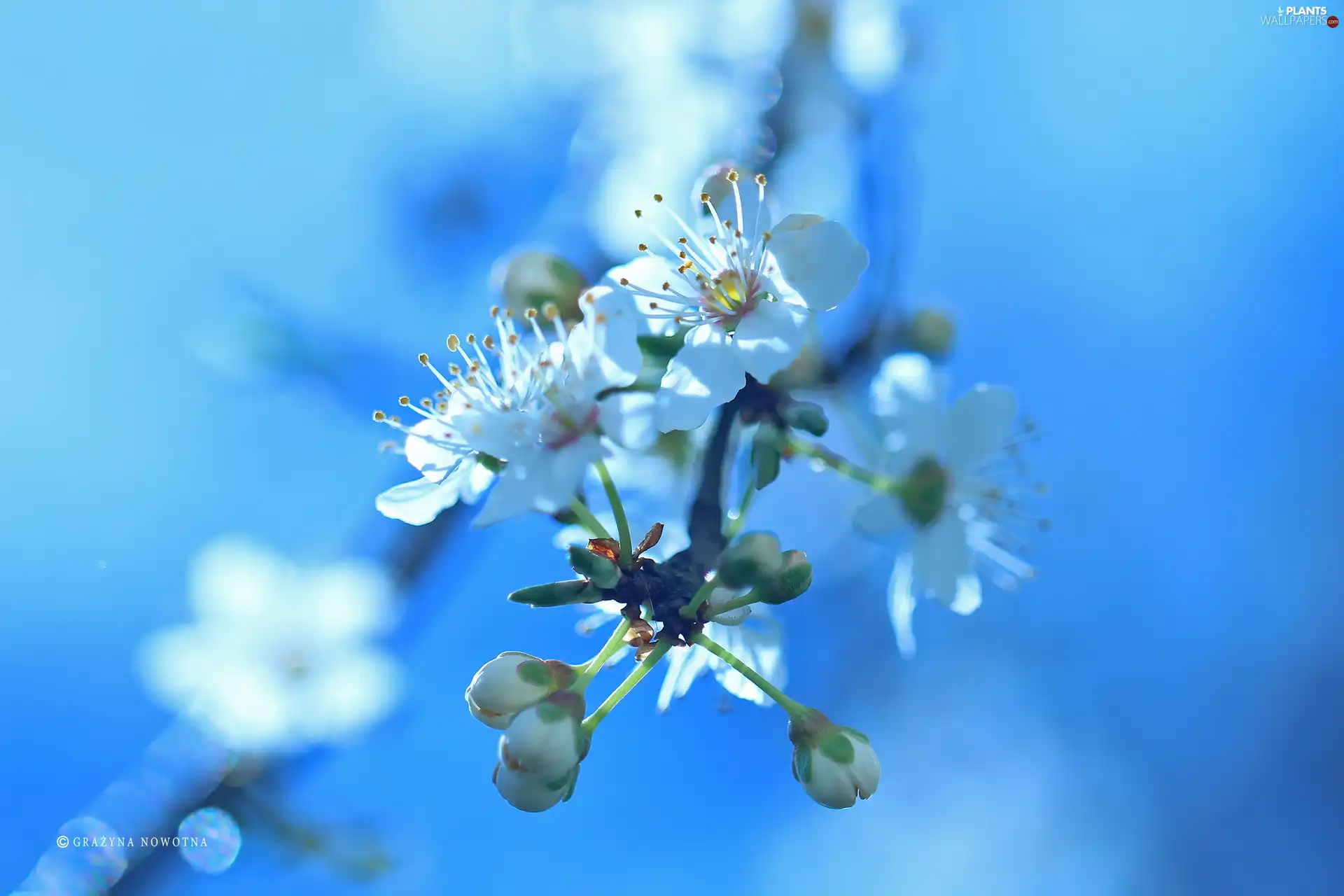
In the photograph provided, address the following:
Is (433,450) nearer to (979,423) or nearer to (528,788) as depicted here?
(528,788)

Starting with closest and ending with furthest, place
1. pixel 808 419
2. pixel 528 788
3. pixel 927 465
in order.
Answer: pixel 528 788 → pixel 808 419 → pixel 927 465

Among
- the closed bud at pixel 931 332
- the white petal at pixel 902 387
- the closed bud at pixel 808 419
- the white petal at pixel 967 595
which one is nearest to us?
the closed bud at pixel 808 419

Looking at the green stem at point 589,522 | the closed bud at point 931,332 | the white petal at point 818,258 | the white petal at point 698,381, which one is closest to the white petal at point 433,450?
the green stem at point 589,522

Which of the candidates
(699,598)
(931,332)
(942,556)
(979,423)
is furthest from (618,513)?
(931,332)

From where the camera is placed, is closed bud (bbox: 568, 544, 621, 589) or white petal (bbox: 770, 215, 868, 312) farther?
white petal (bbox: 770, 215, 868, 312)

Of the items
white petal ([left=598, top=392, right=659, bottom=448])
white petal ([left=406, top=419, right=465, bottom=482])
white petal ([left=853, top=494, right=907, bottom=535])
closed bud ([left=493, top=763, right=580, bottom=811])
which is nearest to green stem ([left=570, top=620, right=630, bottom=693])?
closed bud ([left=493, top=763, right=580, bottom=811])

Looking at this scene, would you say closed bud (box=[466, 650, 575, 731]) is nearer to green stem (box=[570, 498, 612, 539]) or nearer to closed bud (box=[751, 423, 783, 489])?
green stem (box=[570, 498, 612, 539])

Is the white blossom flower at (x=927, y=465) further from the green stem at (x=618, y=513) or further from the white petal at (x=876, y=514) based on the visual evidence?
the green stem at (x=618, y=513)
